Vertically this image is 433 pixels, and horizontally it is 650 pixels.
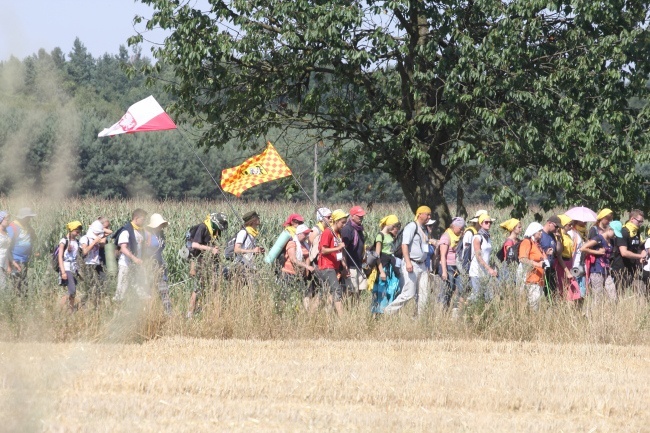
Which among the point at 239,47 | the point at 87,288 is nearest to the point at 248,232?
the point at 87,288

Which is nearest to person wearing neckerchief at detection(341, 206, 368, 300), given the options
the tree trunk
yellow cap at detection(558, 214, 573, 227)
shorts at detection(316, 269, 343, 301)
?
shorts at detection(316, 269, 343, 301)

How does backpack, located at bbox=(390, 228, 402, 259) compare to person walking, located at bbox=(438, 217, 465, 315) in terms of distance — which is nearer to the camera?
person walking, located at bbox=(438, 217, 465, 315)

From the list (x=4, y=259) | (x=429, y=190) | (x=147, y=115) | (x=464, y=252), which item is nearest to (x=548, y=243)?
(x=464, y=252)

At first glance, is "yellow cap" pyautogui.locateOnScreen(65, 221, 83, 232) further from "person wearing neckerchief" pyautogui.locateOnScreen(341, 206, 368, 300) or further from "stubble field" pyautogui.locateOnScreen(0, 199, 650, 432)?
"person wearing neckerchief" pyautogui.locateOnScreen(341, 206, 368, 300)

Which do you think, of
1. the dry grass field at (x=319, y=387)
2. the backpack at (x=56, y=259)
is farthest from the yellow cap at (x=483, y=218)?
the backpack at (x=56, y=259)

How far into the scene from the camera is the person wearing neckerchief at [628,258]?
1509 cm

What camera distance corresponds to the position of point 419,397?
28.0ft

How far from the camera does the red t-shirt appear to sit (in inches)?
552

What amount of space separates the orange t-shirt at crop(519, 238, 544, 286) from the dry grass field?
1.68 metres

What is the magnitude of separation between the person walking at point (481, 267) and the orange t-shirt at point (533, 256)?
0.43m

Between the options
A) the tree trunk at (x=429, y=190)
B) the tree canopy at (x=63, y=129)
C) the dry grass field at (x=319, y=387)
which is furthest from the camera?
the tree trunk at (x=429, y=190)

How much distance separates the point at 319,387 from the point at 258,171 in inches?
386

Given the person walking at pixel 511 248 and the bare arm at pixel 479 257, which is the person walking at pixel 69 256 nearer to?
the bare arm at pixel 479 257

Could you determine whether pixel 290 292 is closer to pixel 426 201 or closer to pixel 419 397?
pixel 419 397
